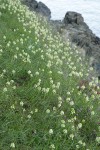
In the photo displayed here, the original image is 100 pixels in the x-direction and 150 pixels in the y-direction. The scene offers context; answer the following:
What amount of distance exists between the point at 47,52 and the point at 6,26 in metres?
2.58

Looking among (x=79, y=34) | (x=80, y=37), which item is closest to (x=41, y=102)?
(x=80, y=37)

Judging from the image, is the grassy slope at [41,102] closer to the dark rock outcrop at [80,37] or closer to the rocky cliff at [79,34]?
the rocky cliff at [79,34]

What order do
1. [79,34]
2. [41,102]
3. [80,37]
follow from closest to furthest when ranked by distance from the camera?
[41,102], [80,37], [79,34]

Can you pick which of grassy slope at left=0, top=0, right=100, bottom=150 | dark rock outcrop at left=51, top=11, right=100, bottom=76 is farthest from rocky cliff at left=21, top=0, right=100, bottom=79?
grassy slope at left=0, top=0, right=100, bottom=150

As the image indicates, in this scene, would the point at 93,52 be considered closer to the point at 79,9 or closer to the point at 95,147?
the point at 95,147

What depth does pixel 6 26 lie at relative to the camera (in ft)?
53.9

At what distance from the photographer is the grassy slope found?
9.41 metres

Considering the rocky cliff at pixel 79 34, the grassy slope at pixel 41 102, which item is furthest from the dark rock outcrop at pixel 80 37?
the grassy slope at pixel 41 102

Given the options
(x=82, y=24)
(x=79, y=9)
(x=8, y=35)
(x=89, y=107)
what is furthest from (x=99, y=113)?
(x=79, y=9)

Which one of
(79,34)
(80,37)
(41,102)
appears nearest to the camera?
(41,102)

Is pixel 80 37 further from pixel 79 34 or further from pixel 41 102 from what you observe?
pixel 41 102

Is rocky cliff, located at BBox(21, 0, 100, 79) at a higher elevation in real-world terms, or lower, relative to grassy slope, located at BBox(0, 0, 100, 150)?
higher

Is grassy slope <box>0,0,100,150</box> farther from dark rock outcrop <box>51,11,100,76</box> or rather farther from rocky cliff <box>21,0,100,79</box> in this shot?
dark rock outcrop <box>51,11,100,76</box>

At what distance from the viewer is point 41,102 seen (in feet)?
35.6
